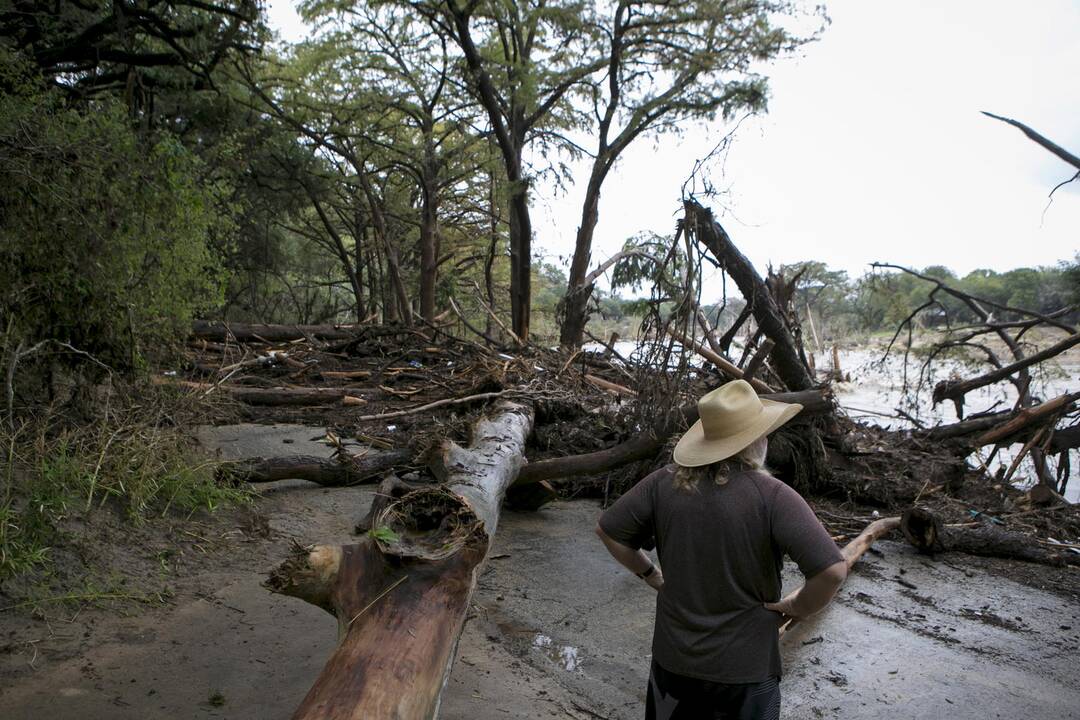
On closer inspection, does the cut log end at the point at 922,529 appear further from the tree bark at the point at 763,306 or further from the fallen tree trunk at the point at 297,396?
the fallen tree trunk at the point at 297,396

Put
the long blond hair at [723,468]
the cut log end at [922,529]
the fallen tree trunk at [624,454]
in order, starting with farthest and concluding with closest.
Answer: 1. the fallen tree trunk at [624,454]
2. the cut log end at [922,529]
3. the long blond hair at [723,468]

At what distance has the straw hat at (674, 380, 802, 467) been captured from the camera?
2.31 meters

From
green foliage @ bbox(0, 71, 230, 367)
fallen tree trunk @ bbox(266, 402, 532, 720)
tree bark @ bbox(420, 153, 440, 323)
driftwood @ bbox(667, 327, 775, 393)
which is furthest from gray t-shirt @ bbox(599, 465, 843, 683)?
tree bark @ bbox(420, 153, 440, 323)

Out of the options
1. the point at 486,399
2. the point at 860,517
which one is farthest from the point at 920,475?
the point at 486,399

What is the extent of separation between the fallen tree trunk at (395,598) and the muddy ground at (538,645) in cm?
72

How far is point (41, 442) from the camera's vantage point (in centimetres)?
409

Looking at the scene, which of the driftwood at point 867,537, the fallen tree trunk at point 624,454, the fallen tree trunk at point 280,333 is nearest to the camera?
the driftwood at point 867,537

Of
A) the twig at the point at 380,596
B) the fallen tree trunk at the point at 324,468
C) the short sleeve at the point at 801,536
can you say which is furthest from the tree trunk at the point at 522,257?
the short sleeve at the point at 801,536

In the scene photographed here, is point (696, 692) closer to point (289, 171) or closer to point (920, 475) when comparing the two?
point (920, 475)

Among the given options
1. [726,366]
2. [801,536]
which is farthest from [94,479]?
[726,366]

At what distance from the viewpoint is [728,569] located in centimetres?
226

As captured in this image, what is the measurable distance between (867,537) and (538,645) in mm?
2769

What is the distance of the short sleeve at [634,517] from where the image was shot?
2463mm

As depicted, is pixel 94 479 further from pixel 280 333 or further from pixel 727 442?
pixel 280 333
